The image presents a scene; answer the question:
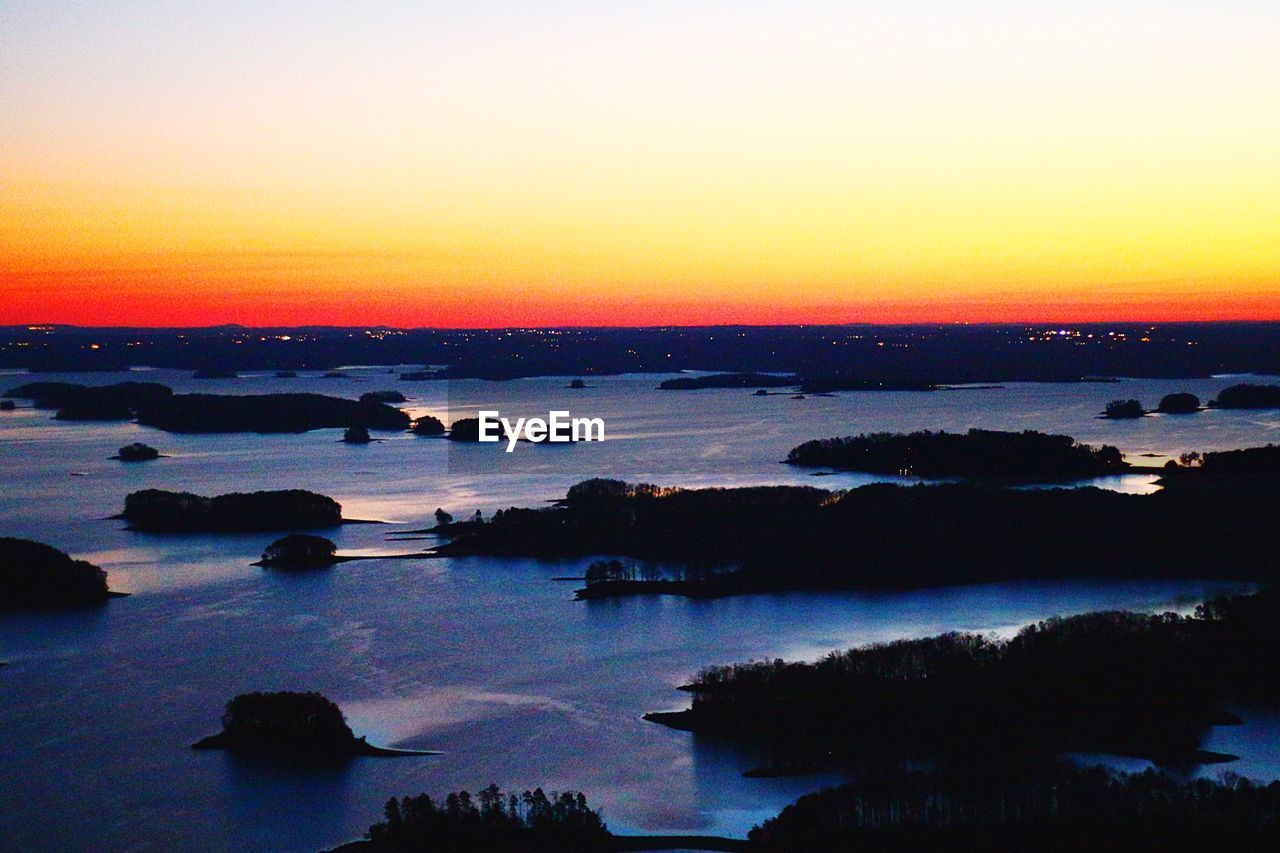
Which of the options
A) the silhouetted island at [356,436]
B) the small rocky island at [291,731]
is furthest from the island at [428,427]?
the small rocky island at [291,731]

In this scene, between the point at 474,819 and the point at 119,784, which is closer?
the point at 474,819

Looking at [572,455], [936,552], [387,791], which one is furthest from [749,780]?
[572,455]

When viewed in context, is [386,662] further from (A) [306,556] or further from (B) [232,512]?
(B) [232,512]

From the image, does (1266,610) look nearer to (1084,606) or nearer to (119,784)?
(1084,606)

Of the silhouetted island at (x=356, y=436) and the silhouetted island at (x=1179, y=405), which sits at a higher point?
the silhouetted island at (x=1179, y=405)

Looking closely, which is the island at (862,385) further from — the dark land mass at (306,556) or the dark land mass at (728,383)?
the dark land mass at (306,556)

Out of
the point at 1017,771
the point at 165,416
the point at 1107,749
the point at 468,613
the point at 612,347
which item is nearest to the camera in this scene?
the point at 1017,771
